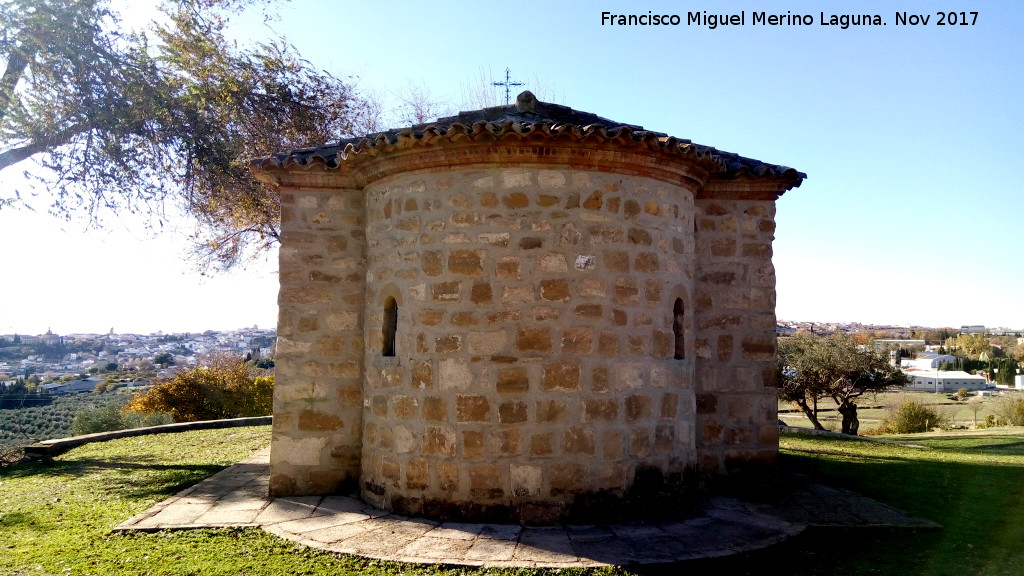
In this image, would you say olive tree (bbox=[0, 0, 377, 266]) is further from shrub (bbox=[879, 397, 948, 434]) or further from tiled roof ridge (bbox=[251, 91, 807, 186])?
shrub (bbox=[879, 397, 948, 434])

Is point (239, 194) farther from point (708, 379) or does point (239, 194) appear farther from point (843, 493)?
point (843, 493)

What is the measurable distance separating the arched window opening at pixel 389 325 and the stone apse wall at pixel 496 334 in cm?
1

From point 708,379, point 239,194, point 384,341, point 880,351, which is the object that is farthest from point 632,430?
point 880,351

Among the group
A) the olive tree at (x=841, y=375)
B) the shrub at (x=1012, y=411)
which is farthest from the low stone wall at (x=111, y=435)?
the shrub at (x=1012, y=411)

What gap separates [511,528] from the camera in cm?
511

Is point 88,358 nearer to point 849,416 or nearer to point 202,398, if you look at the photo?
point 202,398

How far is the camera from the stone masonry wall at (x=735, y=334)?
6.67 meters

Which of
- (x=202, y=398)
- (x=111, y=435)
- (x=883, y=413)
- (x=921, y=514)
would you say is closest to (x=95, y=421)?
(x=111, y=435)

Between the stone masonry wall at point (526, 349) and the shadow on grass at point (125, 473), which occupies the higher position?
the stone masonry wall at point (526, 349)

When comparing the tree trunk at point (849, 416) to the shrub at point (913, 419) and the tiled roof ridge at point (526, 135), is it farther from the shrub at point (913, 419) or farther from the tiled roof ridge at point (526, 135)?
the tiled roof ridge at point (526, 135)

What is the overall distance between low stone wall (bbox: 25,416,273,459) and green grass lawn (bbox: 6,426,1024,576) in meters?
0.47

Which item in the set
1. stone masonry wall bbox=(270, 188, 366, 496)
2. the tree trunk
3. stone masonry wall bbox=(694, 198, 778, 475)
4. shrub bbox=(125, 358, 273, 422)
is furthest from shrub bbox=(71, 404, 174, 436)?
the tree trunk

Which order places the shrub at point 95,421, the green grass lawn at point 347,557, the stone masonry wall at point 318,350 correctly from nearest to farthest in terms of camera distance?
the green grass lawn at point 347,557 < the stone masonry wall at point 318,350 < the shrub at point 95,421

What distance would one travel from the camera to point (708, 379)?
6684mm
